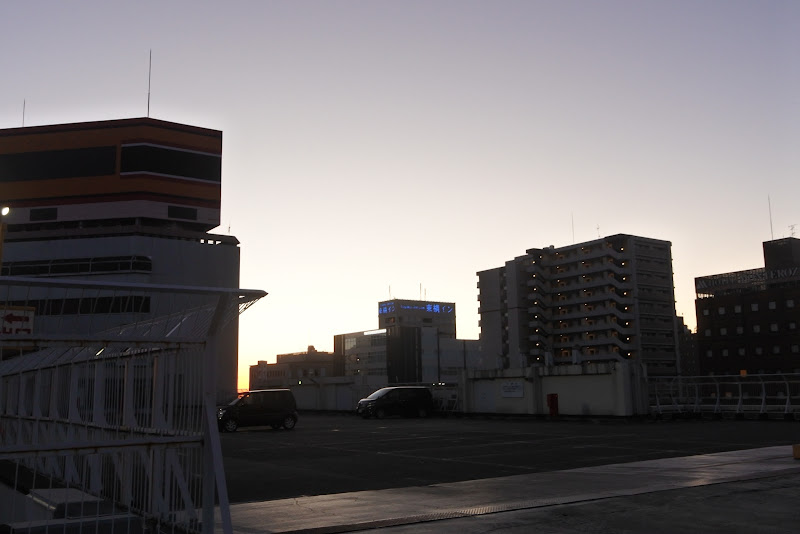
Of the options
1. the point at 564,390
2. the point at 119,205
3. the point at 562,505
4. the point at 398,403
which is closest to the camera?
the point at 562,505

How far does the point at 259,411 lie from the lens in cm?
3166

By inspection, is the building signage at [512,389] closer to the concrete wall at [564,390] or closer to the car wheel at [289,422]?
the concrete wall at [564,390]

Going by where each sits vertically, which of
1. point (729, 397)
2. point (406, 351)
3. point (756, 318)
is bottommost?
point (729, 397)

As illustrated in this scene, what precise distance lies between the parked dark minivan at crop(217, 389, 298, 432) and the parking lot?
1.41m

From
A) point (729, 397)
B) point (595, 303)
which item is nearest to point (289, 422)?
point (729, 397)

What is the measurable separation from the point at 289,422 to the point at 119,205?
43103 mm

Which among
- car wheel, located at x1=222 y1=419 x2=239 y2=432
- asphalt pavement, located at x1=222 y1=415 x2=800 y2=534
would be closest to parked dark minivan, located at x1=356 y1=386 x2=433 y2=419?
car wheel, located at x1=222 y1=419 x2=239 y2=432

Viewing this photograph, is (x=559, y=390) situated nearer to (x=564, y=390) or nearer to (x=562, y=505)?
(x=564, y=390)

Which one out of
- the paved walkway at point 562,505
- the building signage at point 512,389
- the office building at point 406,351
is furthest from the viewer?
A: the office building at point 406,351

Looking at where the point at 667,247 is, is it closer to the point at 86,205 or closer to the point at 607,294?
the point at 607,294

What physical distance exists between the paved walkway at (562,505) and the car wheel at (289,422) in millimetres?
19946

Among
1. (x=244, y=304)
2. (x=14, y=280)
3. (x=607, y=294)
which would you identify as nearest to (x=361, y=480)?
(x=244, y=304)

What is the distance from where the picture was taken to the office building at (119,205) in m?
65.5

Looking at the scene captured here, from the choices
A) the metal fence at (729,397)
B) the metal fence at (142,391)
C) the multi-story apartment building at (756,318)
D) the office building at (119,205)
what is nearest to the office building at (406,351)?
the multi-story apartment building at (756,318)
